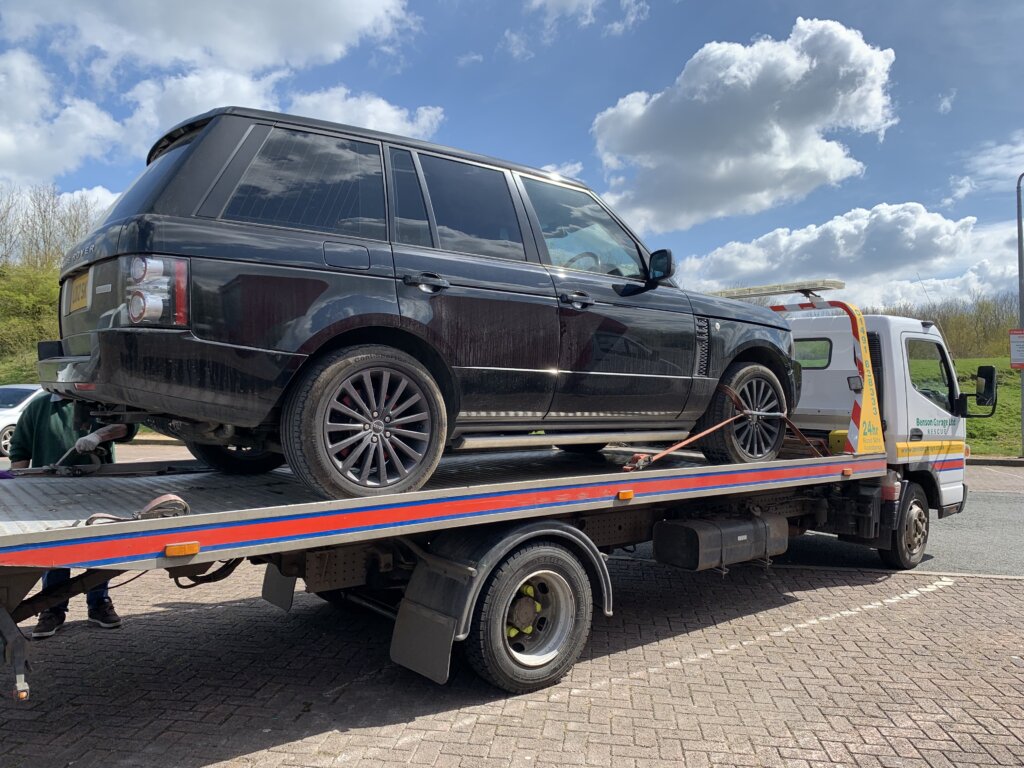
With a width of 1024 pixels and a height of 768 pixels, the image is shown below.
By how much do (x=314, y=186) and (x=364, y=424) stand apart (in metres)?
1.13

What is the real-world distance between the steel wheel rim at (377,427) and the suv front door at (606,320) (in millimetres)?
921

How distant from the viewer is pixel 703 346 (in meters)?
4.78

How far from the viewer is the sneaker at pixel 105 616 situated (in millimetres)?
4667

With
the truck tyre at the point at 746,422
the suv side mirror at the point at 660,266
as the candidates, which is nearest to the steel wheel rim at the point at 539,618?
the truck tyre at the point at 746,422

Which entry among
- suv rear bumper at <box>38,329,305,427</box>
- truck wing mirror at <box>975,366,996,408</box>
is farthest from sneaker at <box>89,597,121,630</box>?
truck wing mirror at <box>975,366,996,408</box>

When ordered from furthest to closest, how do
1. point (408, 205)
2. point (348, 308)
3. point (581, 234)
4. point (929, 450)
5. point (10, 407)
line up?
1. point (10, 407)
2. point (929, 450)
3. point (581, 234)
4. point (408, 205)
5. point (348, 308)

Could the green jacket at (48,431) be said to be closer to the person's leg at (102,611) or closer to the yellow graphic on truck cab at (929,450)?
the person's leg at (102,611)

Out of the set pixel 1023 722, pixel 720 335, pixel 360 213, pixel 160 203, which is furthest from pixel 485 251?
pixel 1023 722

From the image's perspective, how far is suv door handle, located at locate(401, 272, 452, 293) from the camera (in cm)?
341

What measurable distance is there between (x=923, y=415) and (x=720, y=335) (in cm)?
289

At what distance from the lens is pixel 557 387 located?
396cm

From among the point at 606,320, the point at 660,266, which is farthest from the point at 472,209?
the point at 660,266

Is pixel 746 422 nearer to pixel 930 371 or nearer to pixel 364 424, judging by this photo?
pixel 930 371

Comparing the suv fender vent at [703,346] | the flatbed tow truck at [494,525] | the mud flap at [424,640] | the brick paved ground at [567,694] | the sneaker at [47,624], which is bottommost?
the brick paved ground at [567,694]
